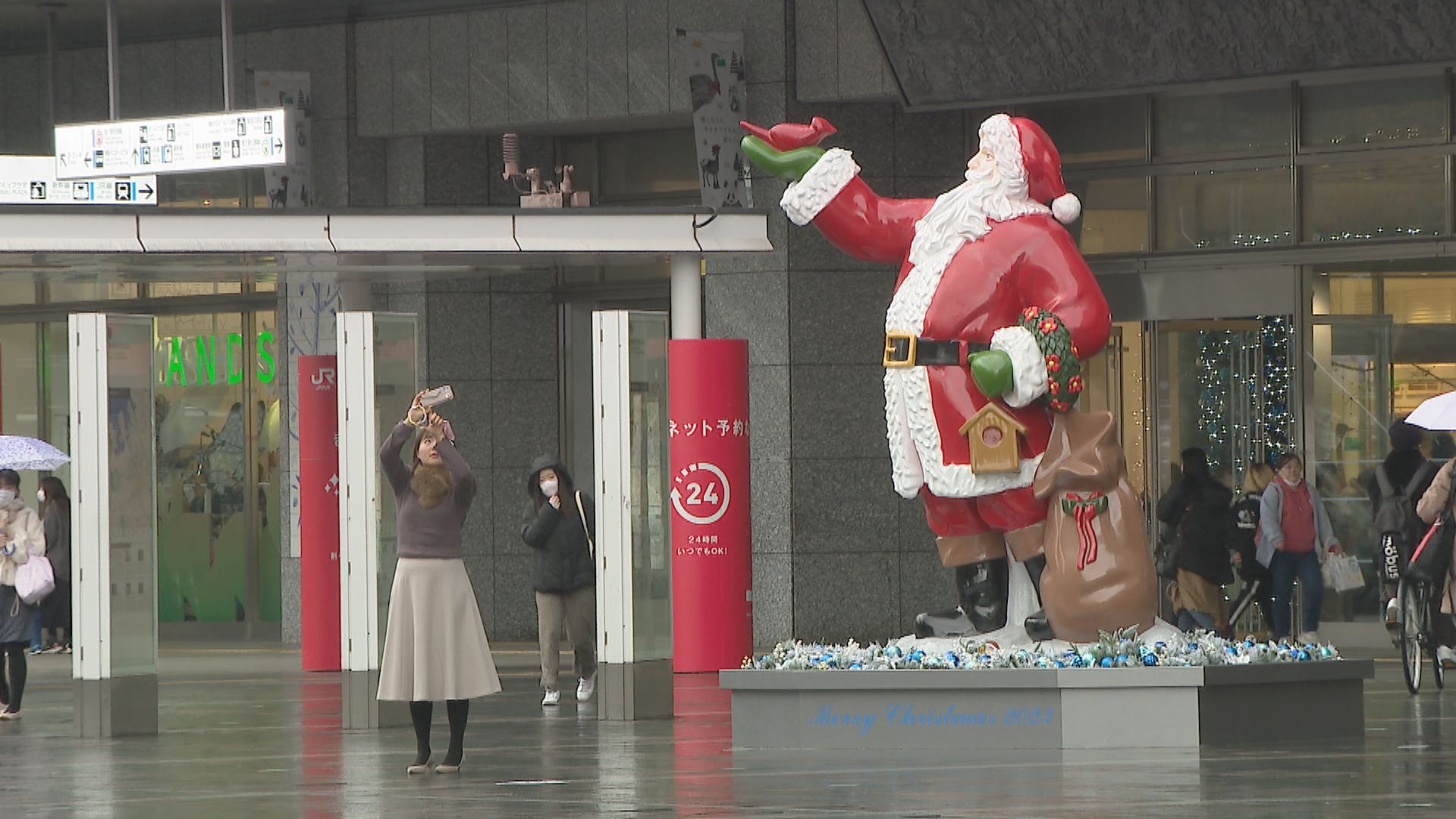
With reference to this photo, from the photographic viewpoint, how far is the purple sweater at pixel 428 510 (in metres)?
11.7

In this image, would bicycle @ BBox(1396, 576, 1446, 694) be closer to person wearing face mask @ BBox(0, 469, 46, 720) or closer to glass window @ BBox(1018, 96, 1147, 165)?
glass window @ BBox(1018, 96, 1147, 165)

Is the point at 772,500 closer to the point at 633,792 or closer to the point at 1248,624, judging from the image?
the point at 1248,624

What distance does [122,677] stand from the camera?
14.6 m

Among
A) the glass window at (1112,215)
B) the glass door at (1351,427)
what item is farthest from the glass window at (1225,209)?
the glass door at (1351,427)

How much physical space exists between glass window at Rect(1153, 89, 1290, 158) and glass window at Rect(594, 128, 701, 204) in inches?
170

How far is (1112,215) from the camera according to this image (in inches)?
858

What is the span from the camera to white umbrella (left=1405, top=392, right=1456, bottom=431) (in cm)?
1617

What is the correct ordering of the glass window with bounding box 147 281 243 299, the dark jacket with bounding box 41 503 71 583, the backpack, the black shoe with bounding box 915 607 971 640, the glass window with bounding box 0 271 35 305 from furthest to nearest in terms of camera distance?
the glass window with bounding box 0 271 35 305
the glass window with bounding box 147 281 243 299
the dark jacket with bounding box 41 503 71 583
the backpack
the black shoe with bounding box 915 607 971 640

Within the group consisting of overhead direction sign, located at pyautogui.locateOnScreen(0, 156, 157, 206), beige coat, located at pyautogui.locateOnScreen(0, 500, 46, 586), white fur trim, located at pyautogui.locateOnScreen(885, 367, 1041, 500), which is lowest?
beige coat, located at pyautogui.locateOnScreen(0, 500, 46, 586)

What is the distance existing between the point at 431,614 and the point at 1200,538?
8.79 m

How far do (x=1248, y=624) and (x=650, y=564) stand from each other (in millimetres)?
8151

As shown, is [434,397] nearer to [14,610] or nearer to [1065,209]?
[1065,209]

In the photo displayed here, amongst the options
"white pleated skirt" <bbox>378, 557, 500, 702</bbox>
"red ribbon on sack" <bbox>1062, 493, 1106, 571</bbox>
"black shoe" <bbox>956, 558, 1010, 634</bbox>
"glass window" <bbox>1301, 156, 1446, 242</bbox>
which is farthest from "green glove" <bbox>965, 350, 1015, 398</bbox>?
"glass window" <bbox>1301, 156, 1446, 242</bbox>

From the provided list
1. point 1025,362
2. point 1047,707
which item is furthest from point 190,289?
point 1047,707
